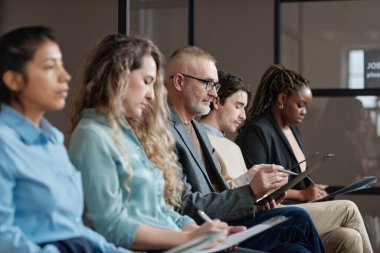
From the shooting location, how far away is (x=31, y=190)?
7.75ft

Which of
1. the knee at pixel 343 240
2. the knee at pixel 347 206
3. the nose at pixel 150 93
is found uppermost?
the nose at pixel 150 93

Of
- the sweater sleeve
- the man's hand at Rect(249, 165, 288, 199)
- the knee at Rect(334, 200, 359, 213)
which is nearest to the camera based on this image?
the sweater sleeve

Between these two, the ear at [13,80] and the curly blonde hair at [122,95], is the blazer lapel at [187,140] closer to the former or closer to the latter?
the curly blonde hair at [122,95]

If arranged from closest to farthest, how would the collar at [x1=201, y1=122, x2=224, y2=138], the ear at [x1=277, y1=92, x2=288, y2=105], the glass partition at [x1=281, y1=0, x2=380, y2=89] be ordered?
the collar at [x1=201, y1=122, x2=224, y2=138]
the ear at [x1=277, y1=92, x2=288, y2=105]
the glass partition at [x1=281, y1=0, x2=380, y2=89]

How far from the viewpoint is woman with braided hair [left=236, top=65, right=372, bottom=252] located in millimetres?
4812

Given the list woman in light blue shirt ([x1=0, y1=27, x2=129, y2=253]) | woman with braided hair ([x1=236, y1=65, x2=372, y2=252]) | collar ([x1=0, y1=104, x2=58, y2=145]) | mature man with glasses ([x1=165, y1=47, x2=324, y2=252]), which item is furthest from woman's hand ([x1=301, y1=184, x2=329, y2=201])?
collar ([x1=0, y1=104, x2=58, y2=145])

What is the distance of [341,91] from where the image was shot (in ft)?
24.0

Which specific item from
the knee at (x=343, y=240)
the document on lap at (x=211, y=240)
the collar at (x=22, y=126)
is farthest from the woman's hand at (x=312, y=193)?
the collar at (x=22, y=126)

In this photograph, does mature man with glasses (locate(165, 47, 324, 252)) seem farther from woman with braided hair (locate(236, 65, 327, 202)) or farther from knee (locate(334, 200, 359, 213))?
woman with braided hair (locate(236, 65, 327, 202))

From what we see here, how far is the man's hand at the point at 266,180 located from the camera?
3836 millimetres

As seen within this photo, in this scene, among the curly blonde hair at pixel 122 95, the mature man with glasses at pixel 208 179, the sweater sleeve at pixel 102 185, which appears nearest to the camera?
the sweater sleeve at pixel 102 185

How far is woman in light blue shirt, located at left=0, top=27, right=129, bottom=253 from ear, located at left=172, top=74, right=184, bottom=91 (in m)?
1.53

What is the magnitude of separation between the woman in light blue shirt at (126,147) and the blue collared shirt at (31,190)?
30 cm

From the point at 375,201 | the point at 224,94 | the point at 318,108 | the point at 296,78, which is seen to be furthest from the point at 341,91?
the point at 224,94
